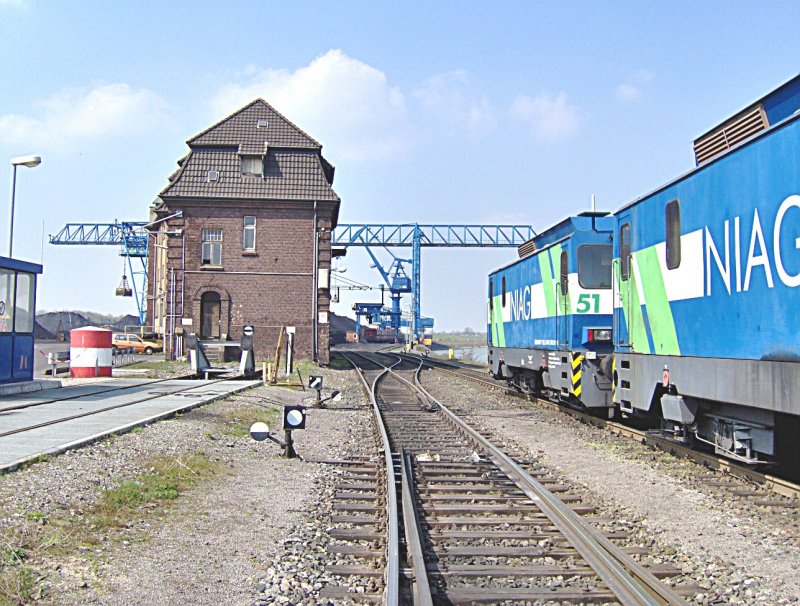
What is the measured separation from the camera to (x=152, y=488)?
8.03 meters

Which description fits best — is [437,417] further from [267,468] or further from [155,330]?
[155,330]

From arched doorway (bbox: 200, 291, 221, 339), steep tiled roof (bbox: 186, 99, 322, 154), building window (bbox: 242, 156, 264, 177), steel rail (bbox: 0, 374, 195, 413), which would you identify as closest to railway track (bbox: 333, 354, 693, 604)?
steel rail (bbox: 0, 374, 195, 413)

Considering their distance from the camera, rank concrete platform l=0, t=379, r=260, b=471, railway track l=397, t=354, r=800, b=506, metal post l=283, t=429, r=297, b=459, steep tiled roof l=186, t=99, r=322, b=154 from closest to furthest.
A: railway track l=397, t=354, r=800, b=506 → concrete platform l=0, t=379, r=260, b=471 → metal post l=283, t=429, r=297, b=459 → steep tiled roof l=186, t=99, r=322, b=154

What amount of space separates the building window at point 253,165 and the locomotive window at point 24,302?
2038 centimetres

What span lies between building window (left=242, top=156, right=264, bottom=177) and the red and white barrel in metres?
15.0

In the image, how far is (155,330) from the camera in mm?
52812

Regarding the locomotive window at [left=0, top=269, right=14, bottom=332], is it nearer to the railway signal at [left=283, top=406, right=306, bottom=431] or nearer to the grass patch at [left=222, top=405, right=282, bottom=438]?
the grass patch at [left=222, top=405, right=282, bottom=438]

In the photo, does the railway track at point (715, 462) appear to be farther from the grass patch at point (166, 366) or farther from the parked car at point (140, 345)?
the parked car at point (140, 345)

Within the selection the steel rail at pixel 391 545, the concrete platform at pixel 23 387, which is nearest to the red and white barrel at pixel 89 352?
the concrete platform at pixel 23 387

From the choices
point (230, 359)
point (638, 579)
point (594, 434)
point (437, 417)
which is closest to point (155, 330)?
point (230, 359)

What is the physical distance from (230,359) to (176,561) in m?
31.4

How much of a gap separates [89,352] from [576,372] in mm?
15442

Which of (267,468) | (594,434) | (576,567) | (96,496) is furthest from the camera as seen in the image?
(594,434)

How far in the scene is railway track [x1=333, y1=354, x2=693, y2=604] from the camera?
17.0 ft
